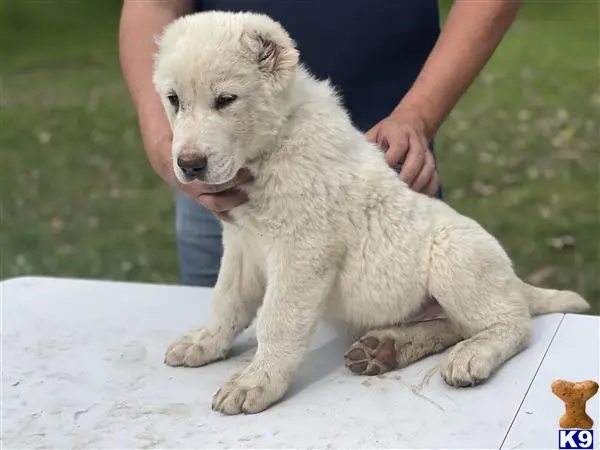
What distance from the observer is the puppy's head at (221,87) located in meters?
1.99

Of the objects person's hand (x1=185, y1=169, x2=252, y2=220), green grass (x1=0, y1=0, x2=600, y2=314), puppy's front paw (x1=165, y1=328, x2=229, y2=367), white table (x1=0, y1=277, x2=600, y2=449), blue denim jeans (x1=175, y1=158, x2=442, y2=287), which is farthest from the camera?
green grass (x1=0, y1=0, x2=600, y2=314)

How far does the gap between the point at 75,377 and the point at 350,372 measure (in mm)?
746

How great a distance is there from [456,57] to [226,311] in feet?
3.60

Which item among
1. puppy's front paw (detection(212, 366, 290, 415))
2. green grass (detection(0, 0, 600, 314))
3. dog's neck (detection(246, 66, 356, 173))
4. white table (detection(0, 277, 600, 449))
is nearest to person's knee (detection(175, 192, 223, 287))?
white table (detection(0, 277, 600, 449))

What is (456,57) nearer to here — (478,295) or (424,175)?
(424,175)

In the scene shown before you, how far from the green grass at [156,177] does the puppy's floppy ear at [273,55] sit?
146 inches

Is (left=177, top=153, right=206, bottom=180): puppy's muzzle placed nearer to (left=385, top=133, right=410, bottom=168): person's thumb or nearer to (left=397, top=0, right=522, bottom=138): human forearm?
(left=385, top=133, right=410, bottom=168): person's thumb

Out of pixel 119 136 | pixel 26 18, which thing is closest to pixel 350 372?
pixel 119 136

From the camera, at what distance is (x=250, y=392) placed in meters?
2.08

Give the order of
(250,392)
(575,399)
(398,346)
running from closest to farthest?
(575,399) < (250,392) < (398,346)

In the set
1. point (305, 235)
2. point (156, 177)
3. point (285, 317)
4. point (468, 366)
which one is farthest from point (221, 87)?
point (156, 177)

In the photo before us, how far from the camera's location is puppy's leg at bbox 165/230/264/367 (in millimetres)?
2387

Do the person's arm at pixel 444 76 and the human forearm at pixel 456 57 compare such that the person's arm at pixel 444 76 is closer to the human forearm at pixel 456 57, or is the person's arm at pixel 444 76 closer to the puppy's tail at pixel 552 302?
the human forearm at pixel 456 57

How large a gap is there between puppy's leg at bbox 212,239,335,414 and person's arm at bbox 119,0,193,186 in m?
0.59
